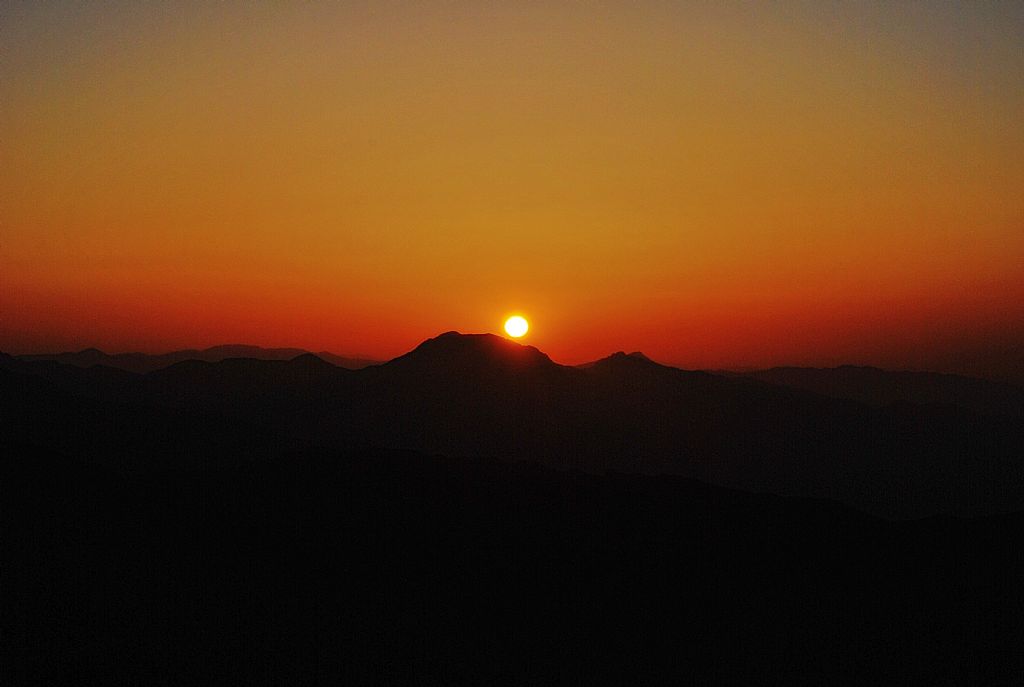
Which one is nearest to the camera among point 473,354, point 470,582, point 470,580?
point 470,582

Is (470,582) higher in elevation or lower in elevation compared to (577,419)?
lower

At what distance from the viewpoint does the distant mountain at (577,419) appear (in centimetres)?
13625

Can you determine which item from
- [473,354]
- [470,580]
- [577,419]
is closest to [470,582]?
[470,580]

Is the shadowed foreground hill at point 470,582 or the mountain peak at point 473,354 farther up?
the mountain peak at point 473,354

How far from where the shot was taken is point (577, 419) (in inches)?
5802

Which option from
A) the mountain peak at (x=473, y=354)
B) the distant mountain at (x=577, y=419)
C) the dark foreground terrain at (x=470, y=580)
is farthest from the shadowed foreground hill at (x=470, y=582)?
the mountain peak at (x=473, y=354)

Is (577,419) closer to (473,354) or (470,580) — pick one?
(473,354)

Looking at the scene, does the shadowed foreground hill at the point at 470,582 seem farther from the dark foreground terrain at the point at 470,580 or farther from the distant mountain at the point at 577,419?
the distant mountain at the point at 577,419

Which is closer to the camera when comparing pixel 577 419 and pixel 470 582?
pixel 470 582

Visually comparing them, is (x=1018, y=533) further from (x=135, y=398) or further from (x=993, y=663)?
(x=135, y=398)

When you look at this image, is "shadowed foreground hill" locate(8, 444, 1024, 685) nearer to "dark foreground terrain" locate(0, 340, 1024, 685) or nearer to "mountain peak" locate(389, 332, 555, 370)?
"dark foreground terrain" locate(0, 340, 1024, 685)

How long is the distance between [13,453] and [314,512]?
1697cm

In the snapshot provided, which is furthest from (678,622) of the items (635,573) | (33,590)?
(33,590)

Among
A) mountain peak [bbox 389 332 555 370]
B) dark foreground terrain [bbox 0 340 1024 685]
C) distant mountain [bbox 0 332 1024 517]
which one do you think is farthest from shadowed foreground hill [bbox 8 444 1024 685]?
mountain peak [bbox 389 332 555 370]
